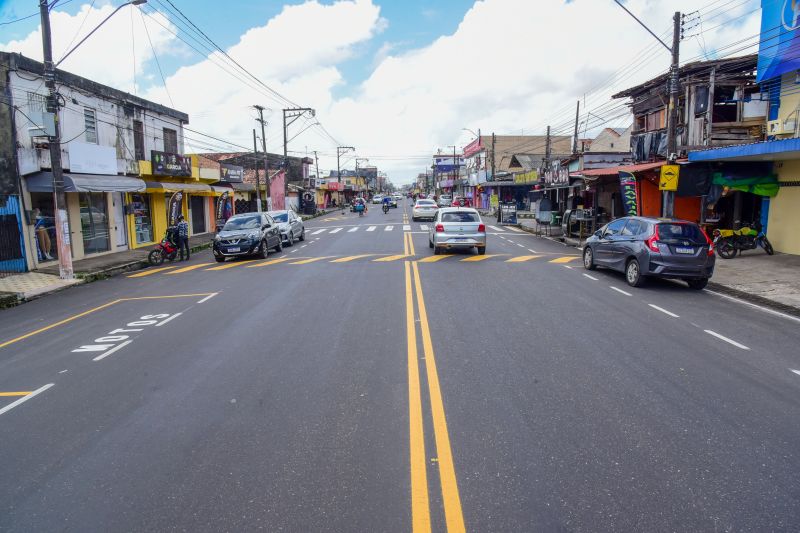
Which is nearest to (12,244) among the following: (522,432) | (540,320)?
(540,320)

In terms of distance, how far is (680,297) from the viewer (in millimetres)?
10945

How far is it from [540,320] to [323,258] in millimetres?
10783

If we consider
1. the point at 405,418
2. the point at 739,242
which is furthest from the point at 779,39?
the point at 405,418

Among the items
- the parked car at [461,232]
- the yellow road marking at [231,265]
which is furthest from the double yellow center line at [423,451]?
the yellow road marking at [231,265]

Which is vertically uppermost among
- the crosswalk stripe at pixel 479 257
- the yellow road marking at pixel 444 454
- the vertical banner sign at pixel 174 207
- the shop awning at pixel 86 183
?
the shop awning at pixel 86 183

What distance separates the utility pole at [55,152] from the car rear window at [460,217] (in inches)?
462

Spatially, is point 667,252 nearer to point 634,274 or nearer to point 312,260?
point 634,274

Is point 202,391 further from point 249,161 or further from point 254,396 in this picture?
point 249,161

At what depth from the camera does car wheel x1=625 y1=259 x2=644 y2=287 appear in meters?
11.8

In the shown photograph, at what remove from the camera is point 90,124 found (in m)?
21.2

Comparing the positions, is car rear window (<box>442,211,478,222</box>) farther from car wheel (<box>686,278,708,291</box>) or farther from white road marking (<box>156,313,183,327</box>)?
white road marking (<box>156,313,183,327</box>)

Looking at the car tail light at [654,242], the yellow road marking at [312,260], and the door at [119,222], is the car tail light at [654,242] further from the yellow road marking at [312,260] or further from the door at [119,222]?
the door at [119,222]

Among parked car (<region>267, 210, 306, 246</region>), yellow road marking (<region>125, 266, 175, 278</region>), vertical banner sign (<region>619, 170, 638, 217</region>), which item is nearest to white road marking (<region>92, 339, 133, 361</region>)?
yellow road marking (<region>125, 266, 175, 278</region>)

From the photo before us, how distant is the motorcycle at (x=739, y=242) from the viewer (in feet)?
53.0
